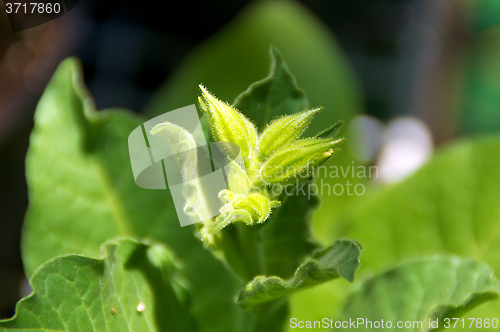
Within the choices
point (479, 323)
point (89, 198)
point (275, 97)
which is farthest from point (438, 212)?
point (89, 198)

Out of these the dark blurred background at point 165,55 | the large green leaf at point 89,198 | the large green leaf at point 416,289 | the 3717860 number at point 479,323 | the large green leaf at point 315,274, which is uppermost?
the dark blurred background at point 165,55

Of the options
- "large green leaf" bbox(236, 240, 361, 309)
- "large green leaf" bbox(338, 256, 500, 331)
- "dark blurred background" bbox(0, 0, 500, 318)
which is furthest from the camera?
"dark blurred background" bbox(0, 0, 500, 318)

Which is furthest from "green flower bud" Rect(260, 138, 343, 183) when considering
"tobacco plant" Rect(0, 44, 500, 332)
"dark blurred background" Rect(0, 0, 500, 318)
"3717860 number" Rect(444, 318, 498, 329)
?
"dark blurred background" Rect(0, 0, 500, 318)

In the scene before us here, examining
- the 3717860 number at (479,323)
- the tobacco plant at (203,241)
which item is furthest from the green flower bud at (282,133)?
the 3717860 number at (479,323)

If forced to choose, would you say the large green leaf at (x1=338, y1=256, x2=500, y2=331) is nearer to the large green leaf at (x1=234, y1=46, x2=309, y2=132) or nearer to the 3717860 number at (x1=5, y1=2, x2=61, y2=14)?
the large green leaf at (x1=234, y1=46, x2=309, y2=132)

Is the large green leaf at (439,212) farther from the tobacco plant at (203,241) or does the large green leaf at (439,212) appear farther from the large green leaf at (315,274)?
the large green leaf at (315,274)

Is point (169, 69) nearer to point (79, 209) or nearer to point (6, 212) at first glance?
point (6, 212)

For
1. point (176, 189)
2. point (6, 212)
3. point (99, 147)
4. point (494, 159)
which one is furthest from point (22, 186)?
point (494, 159)
